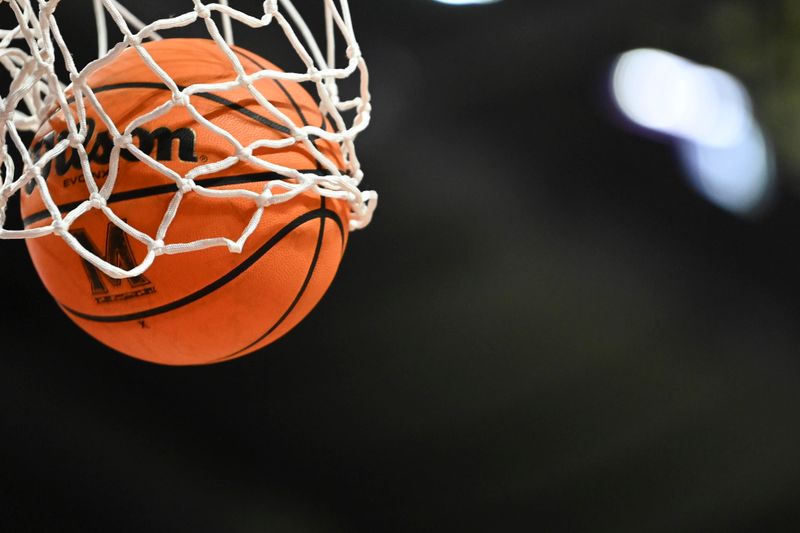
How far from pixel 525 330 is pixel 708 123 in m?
0.71

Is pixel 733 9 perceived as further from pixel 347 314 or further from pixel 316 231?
pixel 316 231

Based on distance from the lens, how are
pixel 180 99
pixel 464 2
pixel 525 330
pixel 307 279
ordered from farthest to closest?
pixel 525 330, pixel 464 2, pixel 307 279, pixel 180 99

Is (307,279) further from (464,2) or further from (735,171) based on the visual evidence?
(735,171)

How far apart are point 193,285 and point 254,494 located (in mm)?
1291

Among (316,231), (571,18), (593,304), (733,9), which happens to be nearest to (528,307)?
(593,304)

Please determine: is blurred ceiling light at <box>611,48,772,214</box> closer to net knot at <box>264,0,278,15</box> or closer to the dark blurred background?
the dark blurred background

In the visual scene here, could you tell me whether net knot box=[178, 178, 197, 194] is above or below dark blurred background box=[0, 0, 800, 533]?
above

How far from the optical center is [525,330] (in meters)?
2.00

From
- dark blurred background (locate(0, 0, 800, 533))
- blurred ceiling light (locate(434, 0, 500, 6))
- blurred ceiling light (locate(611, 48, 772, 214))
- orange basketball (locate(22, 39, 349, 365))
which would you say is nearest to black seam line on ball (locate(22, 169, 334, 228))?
orange basketball (locate(22, 39, 349, 365))

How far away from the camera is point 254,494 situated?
1922 millimetres

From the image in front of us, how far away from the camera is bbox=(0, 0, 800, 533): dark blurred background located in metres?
1.90

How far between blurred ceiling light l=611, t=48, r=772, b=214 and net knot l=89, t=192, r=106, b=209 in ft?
5.14


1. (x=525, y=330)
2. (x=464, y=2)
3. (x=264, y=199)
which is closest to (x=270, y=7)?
(x=264, y=199)

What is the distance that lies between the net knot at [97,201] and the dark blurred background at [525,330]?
46.7 inches
